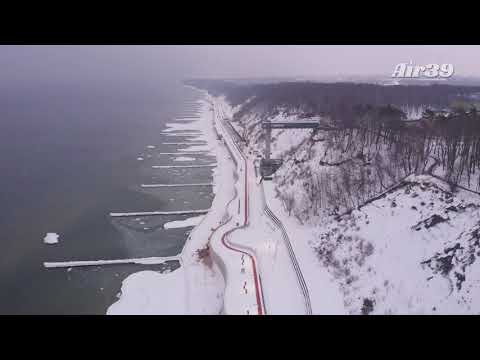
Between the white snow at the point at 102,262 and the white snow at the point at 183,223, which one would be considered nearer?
the white snow at the point at 102,262

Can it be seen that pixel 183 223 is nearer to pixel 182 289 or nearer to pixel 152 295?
pixel 182 289

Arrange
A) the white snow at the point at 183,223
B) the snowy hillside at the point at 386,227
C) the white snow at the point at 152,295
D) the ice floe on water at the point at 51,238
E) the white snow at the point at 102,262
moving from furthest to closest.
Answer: the white snow at the point at 183,223 → the ice floe on water at the point at 51,238 → the white snow at the point at 102,262 → the white snow at the point at 152,295 → the snowy hillside at the point at 386,227

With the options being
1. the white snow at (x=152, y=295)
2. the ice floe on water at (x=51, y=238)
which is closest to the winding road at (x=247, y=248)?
the white snow at (x=152, y=295)

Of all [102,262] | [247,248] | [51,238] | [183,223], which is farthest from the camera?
[183,223]

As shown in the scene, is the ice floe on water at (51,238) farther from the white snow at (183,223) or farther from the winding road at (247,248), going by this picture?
the winding road at (247,248)

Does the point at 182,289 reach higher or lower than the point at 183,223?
Result: lower

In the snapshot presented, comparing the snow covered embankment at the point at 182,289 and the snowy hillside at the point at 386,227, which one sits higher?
the snowy hillside at the point at 386,227

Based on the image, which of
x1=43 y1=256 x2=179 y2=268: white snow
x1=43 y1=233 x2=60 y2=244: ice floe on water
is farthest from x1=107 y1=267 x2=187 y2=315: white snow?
x1=43 y1=233 x2=60 y2=244: ice floe on water

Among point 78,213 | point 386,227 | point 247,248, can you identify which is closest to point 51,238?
point 78,213
